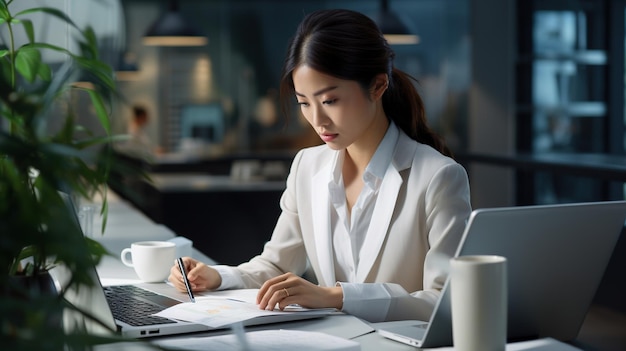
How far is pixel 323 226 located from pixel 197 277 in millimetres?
364

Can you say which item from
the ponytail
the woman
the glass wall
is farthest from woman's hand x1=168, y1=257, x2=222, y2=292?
the glass wall

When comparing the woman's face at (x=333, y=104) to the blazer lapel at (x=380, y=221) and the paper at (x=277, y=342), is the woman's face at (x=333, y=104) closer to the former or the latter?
the blazer lapel at (x=380, y=221)

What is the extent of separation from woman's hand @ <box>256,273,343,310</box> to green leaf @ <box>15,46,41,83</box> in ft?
1.97

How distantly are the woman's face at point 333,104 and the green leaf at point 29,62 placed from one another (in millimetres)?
612

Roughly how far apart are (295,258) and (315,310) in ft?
1.88

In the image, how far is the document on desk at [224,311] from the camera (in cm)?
166

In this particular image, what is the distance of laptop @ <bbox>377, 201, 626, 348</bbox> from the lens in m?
A: 1.36

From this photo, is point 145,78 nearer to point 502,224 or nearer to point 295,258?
point 295,258

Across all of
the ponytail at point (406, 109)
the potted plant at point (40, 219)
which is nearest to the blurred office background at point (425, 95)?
the ponytail at point (406, 109)

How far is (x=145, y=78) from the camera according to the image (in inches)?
422

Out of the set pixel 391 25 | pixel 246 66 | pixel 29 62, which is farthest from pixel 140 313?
pixel 246 66

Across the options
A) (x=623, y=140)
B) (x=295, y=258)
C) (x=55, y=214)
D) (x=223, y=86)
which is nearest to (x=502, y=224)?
(x=55, y=214)

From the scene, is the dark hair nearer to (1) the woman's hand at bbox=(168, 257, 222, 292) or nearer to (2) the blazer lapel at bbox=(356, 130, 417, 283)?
(2) the blazer lapel at bbox=(356, 130, 417, 283)

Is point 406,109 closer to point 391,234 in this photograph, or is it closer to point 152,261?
point 391,234
